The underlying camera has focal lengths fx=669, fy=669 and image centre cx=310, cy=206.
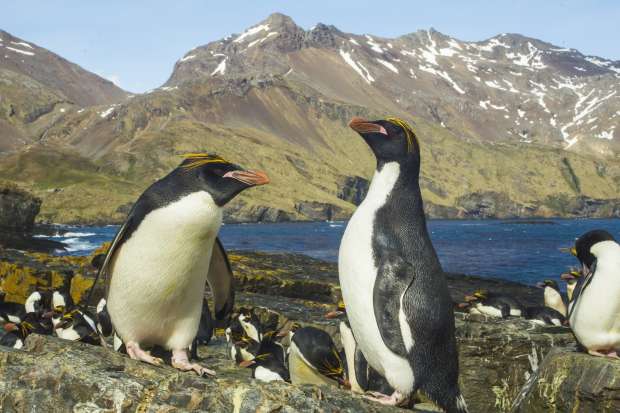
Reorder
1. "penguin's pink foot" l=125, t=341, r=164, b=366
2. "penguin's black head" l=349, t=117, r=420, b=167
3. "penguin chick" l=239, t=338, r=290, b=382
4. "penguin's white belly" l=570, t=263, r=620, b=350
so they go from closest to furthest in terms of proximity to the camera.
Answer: "penguin's pink foot" l=125, t=341, r=164, b=366 → "penguin's black head" l=349, t=117, r=420, b=167 → "penguin's white belly" l=570, t=263, r=620, b=350 → "penguin chick" l=239, t=338, r=290, b=382

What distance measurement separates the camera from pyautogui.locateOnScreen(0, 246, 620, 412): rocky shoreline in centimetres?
462

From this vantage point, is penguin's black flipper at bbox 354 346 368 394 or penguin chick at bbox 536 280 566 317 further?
penguin chick at bbox 536 280 566 317

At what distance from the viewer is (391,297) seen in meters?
→ 5.68

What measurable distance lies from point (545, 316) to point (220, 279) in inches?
380

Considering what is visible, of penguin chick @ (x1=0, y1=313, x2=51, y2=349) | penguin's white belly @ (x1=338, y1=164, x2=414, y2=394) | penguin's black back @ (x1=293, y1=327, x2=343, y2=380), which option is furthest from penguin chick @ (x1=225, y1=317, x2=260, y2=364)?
penguin's white belly @ (x1=338, y1=164, x2=414, y2=394)

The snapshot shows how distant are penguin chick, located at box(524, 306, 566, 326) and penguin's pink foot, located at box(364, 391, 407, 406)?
8.91 m

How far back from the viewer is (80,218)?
141 meters

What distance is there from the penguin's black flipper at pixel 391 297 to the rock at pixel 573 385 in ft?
9.61

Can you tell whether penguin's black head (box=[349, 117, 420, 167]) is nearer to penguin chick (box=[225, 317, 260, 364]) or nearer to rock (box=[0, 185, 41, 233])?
penguin chick (box=[225, 317, 260, 364])

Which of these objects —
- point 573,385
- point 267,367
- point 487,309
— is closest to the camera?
point 573,385

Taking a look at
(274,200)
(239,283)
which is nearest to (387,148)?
(239,283)

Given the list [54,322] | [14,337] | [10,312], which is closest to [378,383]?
[14,337]

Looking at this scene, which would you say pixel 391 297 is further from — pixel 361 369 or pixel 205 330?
pixel 205 330

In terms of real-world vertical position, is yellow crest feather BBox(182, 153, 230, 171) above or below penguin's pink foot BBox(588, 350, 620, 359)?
above
